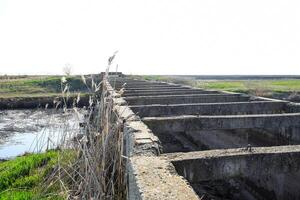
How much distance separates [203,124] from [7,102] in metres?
25.7

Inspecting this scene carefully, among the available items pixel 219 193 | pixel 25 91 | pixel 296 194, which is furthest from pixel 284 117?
pixel 25 91

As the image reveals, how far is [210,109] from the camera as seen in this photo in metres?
6.82

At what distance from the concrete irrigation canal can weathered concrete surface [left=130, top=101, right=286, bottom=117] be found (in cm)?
2

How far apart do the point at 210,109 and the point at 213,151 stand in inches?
142

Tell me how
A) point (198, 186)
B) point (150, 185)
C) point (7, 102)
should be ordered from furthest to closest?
point (7, 102), point (198, 186), point (150, 185)

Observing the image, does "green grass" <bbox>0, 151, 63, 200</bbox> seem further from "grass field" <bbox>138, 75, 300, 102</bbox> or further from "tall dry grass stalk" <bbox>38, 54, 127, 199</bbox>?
"grass field" <bbox>138, 75, 300, 102</bbox>

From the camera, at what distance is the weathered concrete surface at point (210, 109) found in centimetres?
649

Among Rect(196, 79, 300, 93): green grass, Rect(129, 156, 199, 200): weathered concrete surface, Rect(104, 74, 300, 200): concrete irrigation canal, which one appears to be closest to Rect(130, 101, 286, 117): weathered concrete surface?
Rect(104, 74, 300, 200): concrete irrigation canal

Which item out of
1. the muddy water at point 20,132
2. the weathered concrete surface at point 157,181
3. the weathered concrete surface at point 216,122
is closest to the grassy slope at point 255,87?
the muddy water at point 20,132

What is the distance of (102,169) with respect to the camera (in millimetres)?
3121

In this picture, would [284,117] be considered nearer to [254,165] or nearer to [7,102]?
[254,165]

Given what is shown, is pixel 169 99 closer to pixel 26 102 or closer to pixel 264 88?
pixel 264 88

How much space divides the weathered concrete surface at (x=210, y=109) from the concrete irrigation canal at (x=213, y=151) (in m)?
0.02

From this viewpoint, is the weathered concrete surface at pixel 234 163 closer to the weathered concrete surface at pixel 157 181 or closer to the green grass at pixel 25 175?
the weathered concrete surface at pixel 157 181
